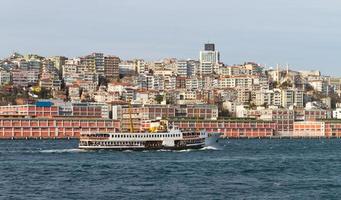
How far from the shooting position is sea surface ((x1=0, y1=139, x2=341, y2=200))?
1618 inches

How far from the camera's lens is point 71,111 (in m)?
146

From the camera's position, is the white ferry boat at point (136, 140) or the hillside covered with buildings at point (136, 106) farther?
the hillside covered with buildings at point (136, 106)

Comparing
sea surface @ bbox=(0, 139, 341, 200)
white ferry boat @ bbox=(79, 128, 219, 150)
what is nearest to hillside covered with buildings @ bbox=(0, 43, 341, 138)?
white ferry boat @ bbox=(79, 128, 219, 150)

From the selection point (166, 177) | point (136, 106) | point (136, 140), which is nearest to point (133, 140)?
point (136, 140)

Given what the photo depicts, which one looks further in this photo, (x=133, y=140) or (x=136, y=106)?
(x=136, y=106)

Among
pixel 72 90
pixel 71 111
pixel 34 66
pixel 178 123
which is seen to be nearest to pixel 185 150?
pixel 178 123

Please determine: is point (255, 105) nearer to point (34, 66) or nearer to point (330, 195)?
point (34, 66)

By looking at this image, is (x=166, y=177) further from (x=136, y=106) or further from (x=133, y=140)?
(x=136, y=106)

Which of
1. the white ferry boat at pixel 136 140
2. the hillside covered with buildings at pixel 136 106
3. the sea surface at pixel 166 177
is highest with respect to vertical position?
the hillside covered with buildings at pixel 136 106

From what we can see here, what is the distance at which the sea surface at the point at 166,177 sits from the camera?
135 ft

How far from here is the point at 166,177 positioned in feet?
163

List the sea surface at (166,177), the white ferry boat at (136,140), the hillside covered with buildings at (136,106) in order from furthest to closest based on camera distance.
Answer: the hillside covered with buildings at (136,106) < the white ferry boat at (136,140) < the sea surface at (166,177)

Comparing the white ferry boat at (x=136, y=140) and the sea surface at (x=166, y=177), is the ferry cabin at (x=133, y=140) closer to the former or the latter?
the white ferry boat at (x=136, y=140)

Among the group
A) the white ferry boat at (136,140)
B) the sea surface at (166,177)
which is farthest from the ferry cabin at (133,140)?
the sea surface at (166,177)
